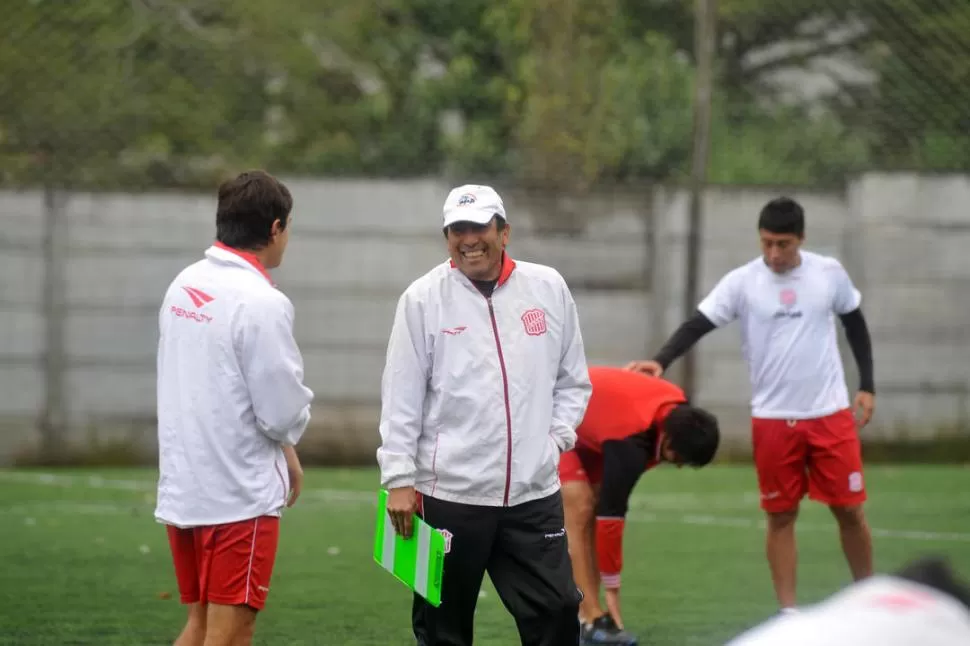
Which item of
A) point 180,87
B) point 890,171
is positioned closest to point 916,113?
point 890,171

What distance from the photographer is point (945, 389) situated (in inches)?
583

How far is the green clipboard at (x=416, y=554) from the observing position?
5105mm

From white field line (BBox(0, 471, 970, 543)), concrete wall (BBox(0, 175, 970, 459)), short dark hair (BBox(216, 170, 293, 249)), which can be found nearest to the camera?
short dark hair (BBox(216, 170, 293, 249))

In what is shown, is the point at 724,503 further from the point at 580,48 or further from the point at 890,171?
the point at 580,48

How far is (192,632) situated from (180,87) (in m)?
10.8

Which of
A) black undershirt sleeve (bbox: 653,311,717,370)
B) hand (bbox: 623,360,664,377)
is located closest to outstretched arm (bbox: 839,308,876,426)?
black undershirt sleeve (bbox: 653,311,717,370)

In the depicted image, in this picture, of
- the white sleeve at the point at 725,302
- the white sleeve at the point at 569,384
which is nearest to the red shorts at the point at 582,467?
the white sleeve at the point at 725,302

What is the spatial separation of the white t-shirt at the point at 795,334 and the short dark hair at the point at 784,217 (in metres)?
0.28

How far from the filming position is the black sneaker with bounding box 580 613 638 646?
702 centimetres

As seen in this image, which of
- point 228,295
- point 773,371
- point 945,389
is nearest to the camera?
point 228,295

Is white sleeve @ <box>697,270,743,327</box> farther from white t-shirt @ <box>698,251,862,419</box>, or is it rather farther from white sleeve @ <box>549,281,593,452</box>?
white sleeve @ <box>549,281,593,452</box>

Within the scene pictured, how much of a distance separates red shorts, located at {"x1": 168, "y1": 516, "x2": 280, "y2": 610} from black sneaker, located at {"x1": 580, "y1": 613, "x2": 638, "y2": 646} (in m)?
2.42

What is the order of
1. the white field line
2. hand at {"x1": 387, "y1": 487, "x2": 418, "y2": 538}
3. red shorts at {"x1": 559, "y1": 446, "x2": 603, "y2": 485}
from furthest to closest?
the white field line < red shorts at {"x1": 559, "y1": 446, "x2": 603, "y2": 485} < hand at {"x1": 387, "y1": 487, "x2": 418, "y2": 538}

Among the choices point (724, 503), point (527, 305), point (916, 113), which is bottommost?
point (724, 503)
